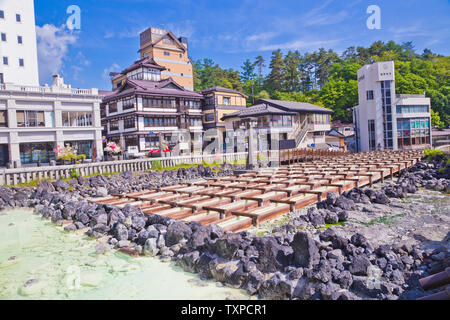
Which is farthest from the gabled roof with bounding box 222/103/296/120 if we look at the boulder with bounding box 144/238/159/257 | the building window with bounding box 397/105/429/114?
the boulder with bounding box 144/238/159/257

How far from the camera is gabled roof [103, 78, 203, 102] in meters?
34.4

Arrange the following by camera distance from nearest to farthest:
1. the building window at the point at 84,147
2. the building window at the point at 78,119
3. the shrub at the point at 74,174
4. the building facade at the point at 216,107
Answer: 1. the shrub at the point at 74,174
2. the building window at the point at 84,147
3. the building window at the point at 78,119
4. the building facade at the point at 216,107

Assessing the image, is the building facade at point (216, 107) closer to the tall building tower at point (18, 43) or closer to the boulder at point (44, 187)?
the tall building tower at point (18, 43)

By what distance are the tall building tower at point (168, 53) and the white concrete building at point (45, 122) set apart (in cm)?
1945

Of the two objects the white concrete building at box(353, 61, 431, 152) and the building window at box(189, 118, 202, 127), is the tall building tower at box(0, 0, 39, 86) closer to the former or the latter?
the building window at box(189, 118, 202, 127)

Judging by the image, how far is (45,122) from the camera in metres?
28.8

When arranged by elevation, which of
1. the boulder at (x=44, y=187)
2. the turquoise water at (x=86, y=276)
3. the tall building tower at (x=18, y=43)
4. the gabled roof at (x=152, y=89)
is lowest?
the turquoise water at (x=86, y=276)

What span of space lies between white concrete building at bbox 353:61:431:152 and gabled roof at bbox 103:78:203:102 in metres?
21.4

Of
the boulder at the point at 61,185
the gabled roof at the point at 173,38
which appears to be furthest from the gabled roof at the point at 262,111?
the boulder at the point at 61,185

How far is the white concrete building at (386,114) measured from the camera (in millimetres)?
35281

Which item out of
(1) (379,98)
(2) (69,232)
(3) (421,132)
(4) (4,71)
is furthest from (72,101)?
(3) (421,132)
